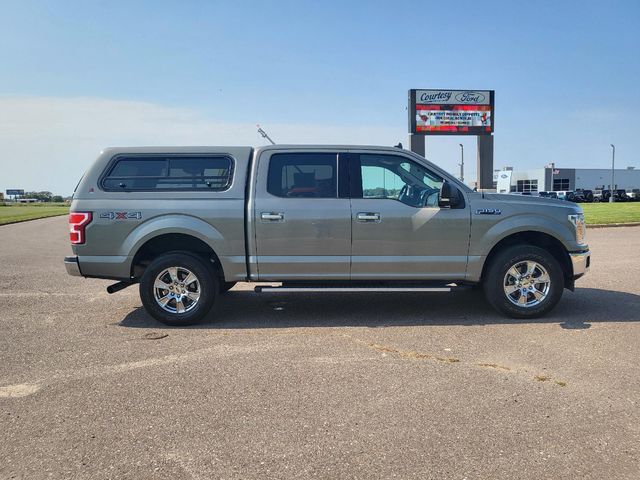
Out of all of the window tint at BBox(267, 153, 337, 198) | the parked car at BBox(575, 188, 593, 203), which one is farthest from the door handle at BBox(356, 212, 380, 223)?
the parked car at BBox(575, 188, 593, 203)

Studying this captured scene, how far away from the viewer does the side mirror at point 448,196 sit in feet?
18.7

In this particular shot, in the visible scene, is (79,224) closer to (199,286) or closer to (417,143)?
(199,286)

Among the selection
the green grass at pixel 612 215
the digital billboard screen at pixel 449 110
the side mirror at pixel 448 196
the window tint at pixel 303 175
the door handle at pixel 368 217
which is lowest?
the green grass at pixel 612 215

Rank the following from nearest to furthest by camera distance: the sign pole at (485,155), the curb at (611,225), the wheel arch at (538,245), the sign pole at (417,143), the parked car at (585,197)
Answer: the wheel arch at (538,245)
the curb at (611,225)
the sign pole at (417,143)
the sign pole at (485,155)
the parked car at (585,197)

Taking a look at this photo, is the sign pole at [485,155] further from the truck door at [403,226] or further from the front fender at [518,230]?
the truck door at [403,226]

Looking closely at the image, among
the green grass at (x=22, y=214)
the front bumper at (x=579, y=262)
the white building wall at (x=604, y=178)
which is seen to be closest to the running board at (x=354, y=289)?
the front bumper at (x=579, y=262)

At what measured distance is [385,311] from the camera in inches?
252

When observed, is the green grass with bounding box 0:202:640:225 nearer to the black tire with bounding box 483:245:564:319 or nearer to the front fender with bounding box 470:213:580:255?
the front fender with bounding box 470:213:580:255

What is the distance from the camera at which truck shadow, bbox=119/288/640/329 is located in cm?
587

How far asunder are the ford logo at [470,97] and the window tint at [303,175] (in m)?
25.9

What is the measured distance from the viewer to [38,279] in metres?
9.02

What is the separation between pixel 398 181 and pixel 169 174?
2.71m

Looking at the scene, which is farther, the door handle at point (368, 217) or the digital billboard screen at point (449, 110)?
the digital billboard screen at point (449, 110)

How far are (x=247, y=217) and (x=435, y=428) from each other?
3.31m
